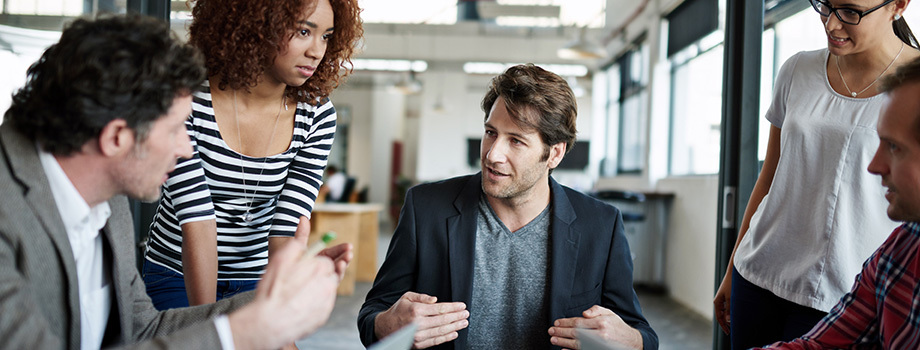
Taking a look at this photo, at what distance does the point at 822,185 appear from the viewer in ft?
5.14

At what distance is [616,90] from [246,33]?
969cm

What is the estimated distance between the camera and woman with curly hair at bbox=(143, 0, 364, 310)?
152 cm

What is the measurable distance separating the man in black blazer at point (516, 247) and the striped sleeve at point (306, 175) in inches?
10.4

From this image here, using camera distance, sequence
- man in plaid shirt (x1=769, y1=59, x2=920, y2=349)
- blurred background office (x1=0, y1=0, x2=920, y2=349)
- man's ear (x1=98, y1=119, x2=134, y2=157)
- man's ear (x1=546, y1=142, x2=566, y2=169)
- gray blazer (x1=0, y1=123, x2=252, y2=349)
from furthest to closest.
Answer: blurred background office (x1=0, y1=0, x2=920, y2=349)
man's ear (x1=546, y1=142, x2=566, y2=169)
man in plaid shirt (x1=769, y1=59, x2=920, y2=349)
man's ear (x1=98, y1=119, x2=134, y2=157)
gray blazer (x1=0, y1=123, x2=252, y2=349)

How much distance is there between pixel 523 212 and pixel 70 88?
1166 mm

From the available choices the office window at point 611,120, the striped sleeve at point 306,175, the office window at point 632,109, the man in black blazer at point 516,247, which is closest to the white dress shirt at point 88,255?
the striped sleeve at point 306,175

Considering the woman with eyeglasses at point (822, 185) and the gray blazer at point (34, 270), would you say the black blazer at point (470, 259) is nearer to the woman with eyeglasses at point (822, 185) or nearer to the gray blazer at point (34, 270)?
the woman with eyeglasses at point (822, 185)

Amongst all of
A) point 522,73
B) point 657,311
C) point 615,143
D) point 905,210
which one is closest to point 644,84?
point 615,143

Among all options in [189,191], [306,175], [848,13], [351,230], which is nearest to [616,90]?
[351,230]

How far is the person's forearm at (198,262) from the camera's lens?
146 centimetres

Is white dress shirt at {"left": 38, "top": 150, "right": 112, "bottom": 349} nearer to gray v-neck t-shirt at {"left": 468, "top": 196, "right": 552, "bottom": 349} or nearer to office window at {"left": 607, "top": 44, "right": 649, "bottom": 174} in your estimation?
gray v-neck t-shirt at {"left": 468, "top": 196, "right": 552, "bottom": 349}

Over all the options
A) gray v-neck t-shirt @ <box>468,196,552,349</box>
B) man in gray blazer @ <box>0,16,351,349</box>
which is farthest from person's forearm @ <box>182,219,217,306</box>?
gray v-neck t-shirt @ <box>468,196,552,349</box>

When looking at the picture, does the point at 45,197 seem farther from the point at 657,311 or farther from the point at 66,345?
the point at 657,311

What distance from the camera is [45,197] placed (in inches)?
37.2
